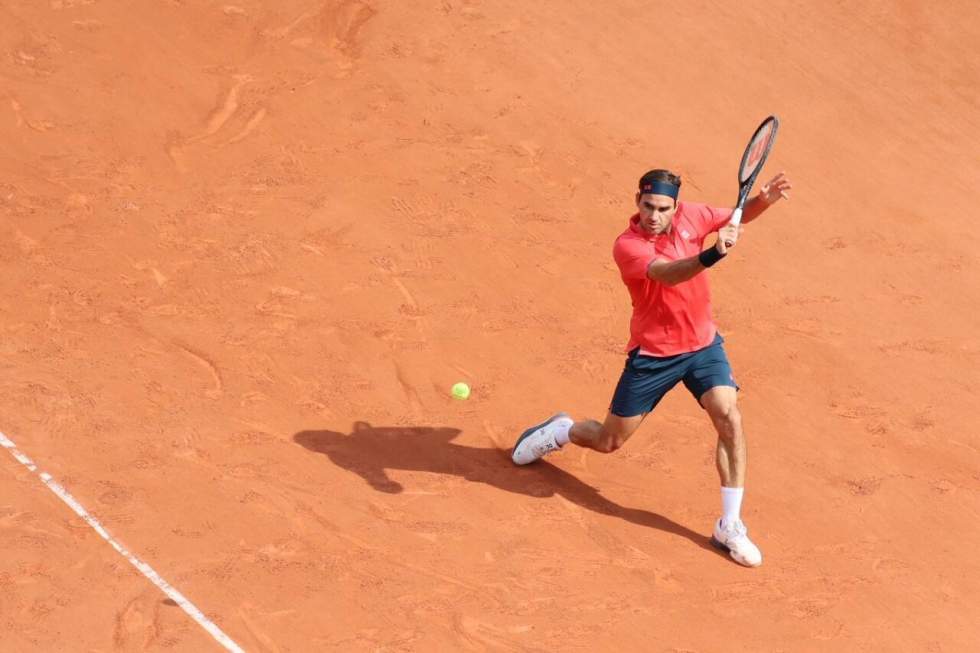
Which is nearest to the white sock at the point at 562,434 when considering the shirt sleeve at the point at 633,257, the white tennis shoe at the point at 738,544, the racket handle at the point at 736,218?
the white tennis shoe at the point at 738,544

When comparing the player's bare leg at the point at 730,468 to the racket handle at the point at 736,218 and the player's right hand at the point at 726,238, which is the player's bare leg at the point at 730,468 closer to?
the racket handle at the point at 736,218

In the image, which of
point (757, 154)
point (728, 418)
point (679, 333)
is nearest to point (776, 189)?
point (757, 154)

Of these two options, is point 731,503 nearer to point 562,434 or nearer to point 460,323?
point 562,434

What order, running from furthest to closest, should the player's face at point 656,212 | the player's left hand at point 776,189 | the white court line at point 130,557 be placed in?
the player's face at point 656,212 → the player's left hand at point 776,189 → the white court line at point 130,557

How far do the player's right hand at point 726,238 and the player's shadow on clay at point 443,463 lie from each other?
226cm

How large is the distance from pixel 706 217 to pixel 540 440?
1842mm

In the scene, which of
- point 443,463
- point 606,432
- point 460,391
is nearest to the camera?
point 606,432

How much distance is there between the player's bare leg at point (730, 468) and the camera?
8125 mm

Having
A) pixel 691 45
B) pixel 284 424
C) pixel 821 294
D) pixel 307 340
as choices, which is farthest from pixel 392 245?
pixel 691 45

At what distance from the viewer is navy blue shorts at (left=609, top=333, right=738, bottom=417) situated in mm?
8189

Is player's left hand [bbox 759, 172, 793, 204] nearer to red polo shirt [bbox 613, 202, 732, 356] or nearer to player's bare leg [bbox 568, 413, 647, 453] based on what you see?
red polo shirt [bbox 613, 202, 732, 356]

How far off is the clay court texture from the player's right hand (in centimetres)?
218

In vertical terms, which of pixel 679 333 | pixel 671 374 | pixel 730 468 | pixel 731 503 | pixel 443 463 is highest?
pixel 679 333

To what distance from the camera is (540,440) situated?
895 centimetres
